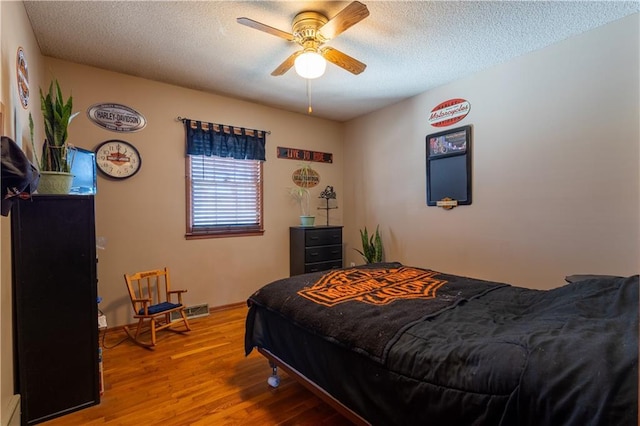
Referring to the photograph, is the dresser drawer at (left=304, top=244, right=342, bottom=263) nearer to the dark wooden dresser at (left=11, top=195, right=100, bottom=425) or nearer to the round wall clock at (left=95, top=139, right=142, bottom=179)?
the round wall clock at (left=95, top=139, right=142, bottom=179)

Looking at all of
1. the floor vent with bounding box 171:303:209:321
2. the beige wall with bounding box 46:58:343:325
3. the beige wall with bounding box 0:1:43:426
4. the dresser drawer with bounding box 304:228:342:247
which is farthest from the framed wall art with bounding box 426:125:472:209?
the beige wall with bounding box 0:1:43:426

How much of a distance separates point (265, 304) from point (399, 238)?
247cm

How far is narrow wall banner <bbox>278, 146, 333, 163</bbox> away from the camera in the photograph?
4287mm

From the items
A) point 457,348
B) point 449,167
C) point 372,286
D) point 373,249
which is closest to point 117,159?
point 372,286

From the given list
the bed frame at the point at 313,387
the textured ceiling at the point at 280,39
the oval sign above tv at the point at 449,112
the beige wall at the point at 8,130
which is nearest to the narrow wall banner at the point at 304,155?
the textured ceiling at the point at 280,39

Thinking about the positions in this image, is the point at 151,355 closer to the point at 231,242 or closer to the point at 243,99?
the point at 231,242

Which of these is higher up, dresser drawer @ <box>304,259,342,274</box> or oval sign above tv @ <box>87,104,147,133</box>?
oval sign above tv @ <box>87,104,147,133</box>

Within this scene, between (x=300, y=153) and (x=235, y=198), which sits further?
(x=300, y=153)

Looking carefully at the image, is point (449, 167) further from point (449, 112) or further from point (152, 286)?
point (152, 286)

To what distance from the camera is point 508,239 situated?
298cm

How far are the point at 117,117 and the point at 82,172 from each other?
3.11 ft

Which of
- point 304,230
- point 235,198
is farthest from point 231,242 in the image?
point 304,230

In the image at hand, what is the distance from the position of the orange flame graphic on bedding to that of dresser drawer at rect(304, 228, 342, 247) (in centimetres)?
149

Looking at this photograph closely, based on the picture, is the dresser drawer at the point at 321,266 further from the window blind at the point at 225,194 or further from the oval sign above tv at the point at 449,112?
the oval sign above tv at the point at 449,112
